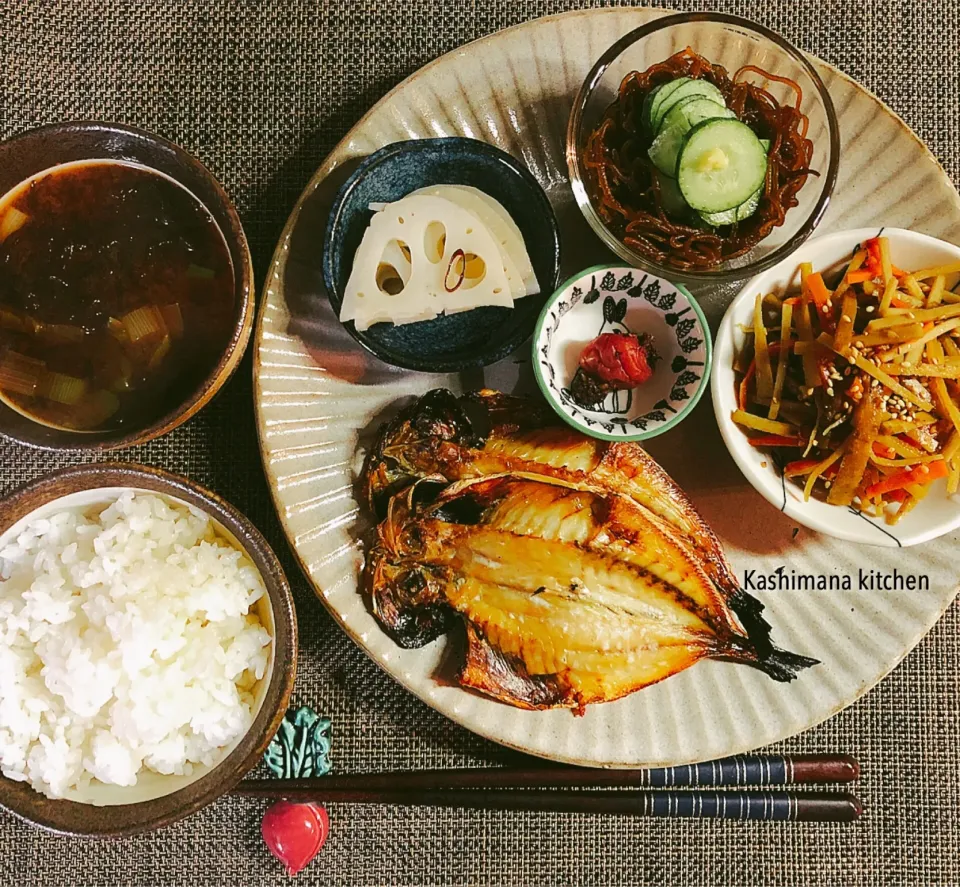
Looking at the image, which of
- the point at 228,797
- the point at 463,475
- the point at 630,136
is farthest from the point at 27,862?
the point at 630,136

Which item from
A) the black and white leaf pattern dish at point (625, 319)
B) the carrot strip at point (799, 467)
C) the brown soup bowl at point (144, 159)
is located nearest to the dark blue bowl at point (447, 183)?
the black and white leaf pattern dish at point (625, 319)

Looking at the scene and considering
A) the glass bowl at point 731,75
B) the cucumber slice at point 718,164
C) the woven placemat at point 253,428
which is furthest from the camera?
the woven placemat at point 253,428

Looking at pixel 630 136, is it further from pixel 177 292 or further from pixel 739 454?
pixel 177 292

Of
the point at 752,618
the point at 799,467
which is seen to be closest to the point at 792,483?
the point at 799,467

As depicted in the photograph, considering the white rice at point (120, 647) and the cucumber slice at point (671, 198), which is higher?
the cucumber slice at point (671, 198)

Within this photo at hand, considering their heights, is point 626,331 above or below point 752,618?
above

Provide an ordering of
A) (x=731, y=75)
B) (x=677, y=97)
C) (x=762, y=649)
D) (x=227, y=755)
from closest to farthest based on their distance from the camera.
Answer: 1. (x=677, y=97)
2. (x=227, y=755)
3. (x=731, y=75)
4. (x=762, y=649)

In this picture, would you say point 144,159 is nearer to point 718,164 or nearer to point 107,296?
point 107,296

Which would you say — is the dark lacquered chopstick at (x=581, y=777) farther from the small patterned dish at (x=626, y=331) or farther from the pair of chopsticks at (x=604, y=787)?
the small patterned dish at (x=626, y=331)
